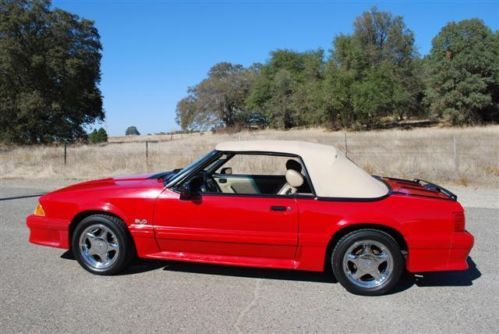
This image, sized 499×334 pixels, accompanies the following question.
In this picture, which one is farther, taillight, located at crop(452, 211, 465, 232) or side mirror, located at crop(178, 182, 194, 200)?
side mirror, located at crop(178, 182, 194, 200)

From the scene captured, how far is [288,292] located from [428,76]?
2343 inches

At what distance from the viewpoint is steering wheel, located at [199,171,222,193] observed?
4.50m

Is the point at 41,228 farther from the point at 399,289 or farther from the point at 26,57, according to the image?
the point at 26,57

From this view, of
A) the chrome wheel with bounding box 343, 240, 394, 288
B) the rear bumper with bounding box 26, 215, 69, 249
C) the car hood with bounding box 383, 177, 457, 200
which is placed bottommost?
the chrome wheel with bounding box 343, 240, 394, 288

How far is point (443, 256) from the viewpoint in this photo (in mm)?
4004

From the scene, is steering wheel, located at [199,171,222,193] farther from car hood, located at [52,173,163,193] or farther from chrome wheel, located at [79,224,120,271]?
chrome wheel, located at [79,224,120,271]

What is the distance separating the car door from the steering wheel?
8.8 inches

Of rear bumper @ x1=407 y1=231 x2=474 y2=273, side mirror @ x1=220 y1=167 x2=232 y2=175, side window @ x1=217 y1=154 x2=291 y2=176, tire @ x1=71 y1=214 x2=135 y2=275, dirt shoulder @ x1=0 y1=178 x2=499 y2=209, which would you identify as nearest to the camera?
rear bumper @ x1=407 y1=231 x2=474 y2=273

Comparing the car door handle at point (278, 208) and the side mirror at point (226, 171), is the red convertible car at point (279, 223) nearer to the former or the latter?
the car door handle at point (278, 208)

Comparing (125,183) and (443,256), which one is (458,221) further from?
(125,183)

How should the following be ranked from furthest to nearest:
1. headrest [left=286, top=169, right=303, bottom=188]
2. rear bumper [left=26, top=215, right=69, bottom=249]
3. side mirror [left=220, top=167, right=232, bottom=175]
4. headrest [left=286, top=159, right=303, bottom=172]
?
side mirror [left=220, top=167, right=232, bottom=175]
headrest [left=286, top=159, right=303, bottom=172]
rear bumper [left=26, top=215, right=69, bottom=249]
headrest [left=286, top=169, right=303, bottom=188]

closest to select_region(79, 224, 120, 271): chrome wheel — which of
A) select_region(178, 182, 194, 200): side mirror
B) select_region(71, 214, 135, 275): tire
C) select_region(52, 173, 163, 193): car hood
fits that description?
select_region(71, 214, 135, 275): tire

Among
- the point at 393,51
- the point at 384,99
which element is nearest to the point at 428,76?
the point at 384,99

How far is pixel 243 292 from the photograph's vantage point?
4.10 m
